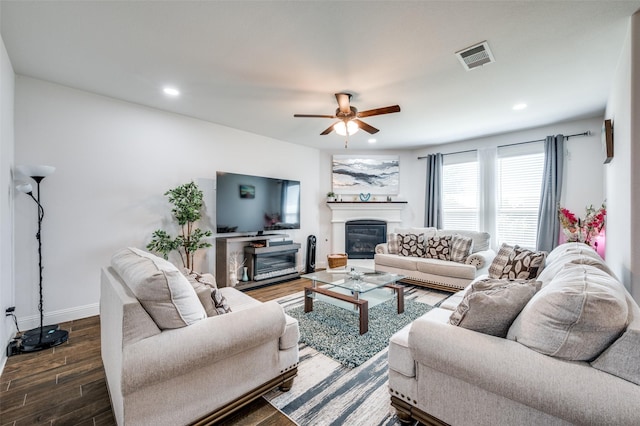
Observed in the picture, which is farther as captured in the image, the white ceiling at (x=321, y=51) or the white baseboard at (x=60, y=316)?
the white baseboard at (x=60, y=316)

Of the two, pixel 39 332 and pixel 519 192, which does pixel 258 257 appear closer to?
pixel 39 332

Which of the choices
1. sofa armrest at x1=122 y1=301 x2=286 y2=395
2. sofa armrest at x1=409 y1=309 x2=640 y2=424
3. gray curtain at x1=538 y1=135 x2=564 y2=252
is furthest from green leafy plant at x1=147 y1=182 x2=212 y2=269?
gray curtain at x1=538 y1=135 x2=564 y2=252

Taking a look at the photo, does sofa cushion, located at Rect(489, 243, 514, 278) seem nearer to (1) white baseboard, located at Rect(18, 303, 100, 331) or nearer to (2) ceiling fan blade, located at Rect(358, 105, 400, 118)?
(2) ceiling fan blade, located at Rect(358, 105, 400, 118)

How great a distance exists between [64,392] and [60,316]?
60.9 inches

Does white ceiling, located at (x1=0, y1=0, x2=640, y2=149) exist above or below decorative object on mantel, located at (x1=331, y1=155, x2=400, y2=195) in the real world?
above

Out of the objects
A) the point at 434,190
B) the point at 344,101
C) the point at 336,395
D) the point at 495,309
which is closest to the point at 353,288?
the point at 336,395

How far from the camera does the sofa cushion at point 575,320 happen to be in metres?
1.07

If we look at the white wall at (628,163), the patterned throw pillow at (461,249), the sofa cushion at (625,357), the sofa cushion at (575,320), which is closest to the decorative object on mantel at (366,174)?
the patterned throw pillow at (461,249)

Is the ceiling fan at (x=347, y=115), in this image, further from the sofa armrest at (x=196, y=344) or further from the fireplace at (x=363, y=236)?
the fireplace at (x=363, y=236)

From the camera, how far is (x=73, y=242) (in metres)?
3.08

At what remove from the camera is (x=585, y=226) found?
3.57m

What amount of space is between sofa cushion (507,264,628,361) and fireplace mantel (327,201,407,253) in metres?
4.74

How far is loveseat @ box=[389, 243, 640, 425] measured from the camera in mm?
1020

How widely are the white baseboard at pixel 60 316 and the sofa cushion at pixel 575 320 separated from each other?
4115 mm
